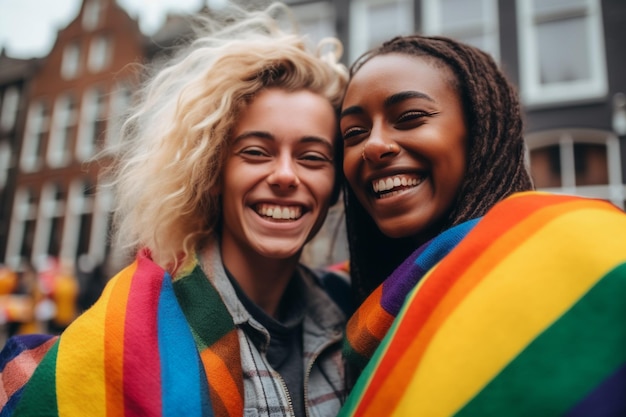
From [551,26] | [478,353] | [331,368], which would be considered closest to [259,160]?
[331,368]

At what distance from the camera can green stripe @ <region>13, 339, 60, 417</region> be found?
4.00 feet

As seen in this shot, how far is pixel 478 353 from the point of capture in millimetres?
925

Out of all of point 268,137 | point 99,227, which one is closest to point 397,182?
point 268,137

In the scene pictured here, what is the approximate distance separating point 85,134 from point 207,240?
15355 millimetres

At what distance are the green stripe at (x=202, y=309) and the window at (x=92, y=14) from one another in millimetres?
17437

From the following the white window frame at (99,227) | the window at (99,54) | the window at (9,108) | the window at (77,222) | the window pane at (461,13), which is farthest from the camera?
the window at (9,108)

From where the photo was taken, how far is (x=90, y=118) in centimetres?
1559

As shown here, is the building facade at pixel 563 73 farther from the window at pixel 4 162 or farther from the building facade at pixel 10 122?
the window at pixel 4 162

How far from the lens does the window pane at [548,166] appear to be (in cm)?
835

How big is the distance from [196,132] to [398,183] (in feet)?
2.56

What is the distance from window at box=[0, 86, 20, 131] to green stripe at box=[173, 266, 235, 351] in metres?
18.7

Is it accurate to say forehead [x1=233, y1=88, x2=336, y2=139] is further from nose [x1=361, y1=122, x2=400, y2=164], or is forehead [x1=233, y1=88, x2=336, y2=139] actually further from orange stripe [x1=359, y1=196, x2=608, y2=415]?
orange stripe [x1=359, y1=196, x2=608, y2=415]

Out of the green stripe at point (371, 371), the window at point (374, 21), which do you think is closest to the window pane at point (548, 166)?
the window at point (374, 21)

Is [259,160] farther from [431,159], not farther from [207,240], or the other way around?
[431,159]
